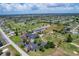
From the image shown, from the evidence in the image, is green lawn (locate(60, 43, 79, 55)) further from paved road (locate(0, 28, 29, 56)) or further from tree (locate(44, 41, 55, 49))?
paved road (locate(0, 28, 29, 56))

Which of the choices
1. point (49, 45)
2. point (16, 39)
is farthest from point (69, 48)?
point (16, 39)

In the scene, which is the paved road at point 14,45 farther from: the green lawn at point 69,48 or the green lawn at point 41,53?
the green lawn at point 69,48

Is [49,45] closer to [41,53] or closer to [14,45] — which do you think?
[41,53]

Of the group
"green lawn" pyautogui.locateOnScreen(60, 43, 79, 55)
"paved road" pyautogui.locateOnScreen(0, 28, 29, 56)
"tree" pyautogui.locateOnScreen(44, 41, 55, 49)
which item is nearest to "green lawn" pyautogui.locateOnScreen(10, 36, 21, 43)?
"paved road" pyautogui.locateOnScreen(0, 28, 29, 56)

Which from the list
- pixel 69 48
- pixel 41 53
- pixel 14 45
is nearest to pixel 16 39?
pixel 14 45

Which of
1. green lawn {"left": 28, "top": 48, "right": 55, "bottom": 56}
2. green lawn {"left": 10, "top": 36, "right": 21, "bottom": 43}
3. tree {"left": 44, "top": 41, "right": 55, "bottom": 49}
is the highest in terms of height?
green lawn {"left": 10, "top": 36, "right": 21, "bottom": 43}

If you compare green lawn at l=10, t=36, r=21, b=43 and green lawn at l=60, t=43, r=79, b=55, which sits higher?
green lawn at l=10, t=36, r=21, b=43

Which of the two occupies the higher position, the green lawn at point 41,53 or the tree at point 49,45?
the tree at point 49,45

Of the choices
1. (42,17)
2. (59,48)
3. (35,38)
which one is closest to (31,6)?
(42,17)

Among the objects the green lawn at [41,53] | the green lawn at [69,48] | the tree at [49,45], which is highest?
the tree at [49,45]

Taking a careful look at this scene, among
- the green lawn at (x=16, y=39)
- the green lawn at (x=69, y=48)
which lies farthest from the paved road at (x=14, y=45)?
the green lawn at (x=69, y=48)

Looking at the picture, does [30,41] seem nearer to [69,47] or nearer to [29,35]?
[29,35]
